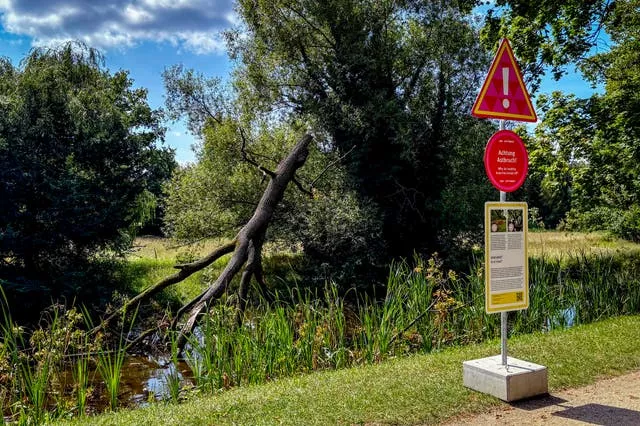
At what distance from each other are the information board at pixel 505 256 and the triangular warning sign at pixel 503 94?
85 cm

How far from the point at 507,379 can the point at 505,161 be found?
1.97 m

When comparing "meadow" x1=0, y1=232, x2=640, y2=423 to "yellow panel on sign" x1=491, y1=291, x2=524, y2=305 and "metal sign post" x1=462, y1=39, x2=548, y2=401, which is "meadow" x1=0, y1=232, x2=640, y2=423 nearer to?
"metal sign post" x1=462, y1=39, x2=548, y2=401

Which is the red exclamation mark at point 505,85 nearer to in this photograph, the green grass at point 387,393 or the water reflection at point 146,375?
the green grass at point 387,393

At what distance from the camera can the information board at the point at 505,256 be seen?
16.0 feet

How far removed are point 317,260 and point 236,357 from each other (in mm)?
11432

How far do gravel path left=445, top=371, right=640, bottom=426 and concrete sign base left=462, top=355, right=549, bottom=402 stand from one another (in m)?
0.09

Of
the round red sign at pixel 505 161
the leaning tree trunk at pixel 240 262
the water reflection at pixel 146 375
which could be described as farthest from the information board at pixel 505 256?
the water reflection at pixel 146 375

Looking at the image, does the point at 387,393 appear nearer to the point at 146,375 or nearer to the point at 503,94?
the point at 503,94

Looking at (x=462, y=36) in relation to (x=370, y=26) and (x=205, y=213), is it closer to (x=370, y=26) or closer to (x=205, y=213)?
(x=370, y=26)

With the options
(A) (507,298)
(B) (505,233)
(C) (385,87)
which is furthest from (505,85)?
(C) (385,87)

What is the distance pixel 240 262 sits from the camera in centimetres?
999

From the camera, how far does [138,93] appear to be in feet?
81.3

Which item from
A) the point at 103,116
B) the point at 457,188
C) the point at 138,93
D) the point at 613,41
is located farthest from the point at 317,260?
the point at 138,93

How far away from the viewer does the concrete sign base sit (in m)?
4.82
